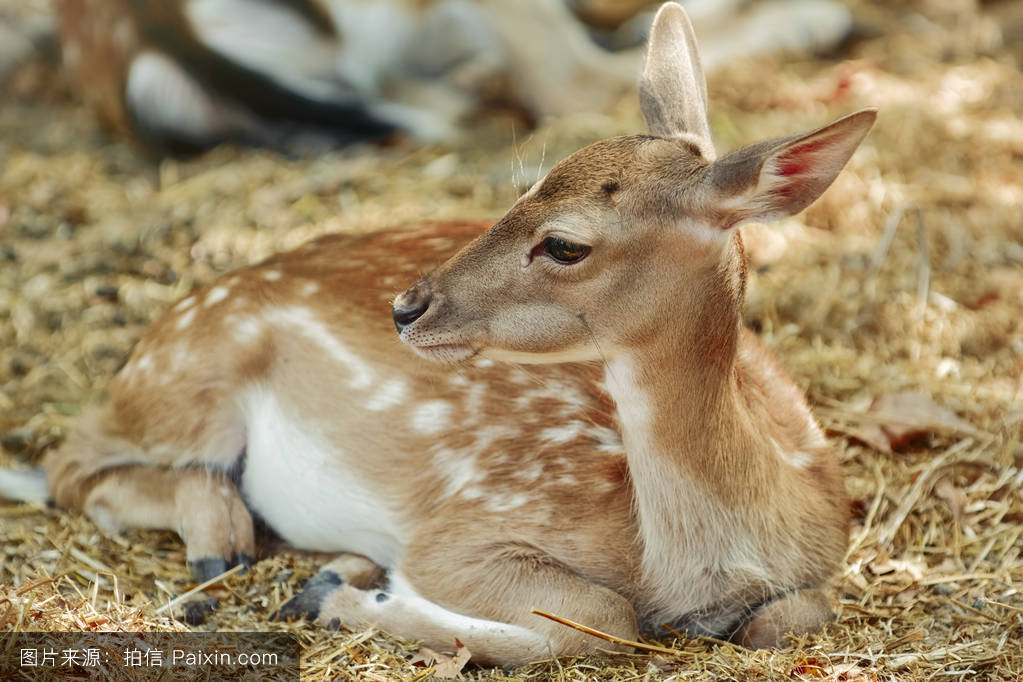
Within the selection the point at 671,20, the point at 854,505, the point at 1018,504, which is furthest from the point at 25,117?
the point at 1018,504

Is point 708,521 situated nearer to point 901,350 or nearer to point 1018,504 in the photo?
point 1018,504

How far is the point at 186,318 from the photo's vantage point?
388 centimetres

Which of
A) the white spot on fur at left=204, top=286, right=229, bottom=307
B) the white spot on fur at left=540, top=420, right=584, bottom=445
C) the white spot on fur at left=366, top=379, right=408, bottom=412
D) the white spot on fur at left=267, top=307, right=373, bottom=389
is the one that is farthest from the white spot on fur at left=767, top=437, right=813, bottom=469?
the white spot on fur at left=204, top=286, right=229, bottom=307

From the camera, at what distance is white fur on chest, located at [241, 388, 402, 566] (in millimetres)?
3523

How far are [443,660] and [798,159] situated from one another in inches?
60.2

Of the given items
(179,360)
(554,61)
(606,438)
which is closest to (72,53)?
(554,61)

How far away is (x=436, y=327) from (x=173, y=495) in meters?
1.33

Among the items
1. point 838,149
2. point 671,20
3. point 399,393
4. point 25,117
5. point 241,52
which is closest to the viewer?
point 838,149

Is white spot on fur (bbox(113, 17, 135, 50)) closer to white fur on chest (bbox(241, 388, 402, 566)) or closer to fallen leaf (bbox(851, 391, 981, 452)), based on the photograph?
white fur on chest (bbox(241, 388, 402, 566))

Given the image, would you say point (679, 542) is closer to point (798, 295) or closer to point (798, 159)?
point (798, 159)

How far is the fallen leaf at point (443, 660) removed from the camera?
301 cm

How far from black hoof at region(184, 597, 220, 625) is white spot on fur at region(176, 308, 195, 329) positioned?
3.05ft

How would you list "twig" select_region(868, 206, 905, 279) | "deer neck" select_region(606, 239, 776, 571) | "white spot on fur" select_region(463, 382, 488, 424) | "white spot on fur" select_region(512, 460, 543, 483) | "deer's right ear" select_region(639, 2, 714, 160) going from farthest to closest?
"twig" select_region(868, 206, 905, 279) < "white spot on fur" select_region(463, 382, 488, 424) < "white spot on fur" select_region(512, 460, 543, 483) < "deer's right ear" select_region(639, 2, 714, 160) < "deer neck" select_region(606, 239, 776, 571)

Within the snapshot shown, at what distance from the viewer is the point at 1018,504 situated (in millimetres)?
3658
